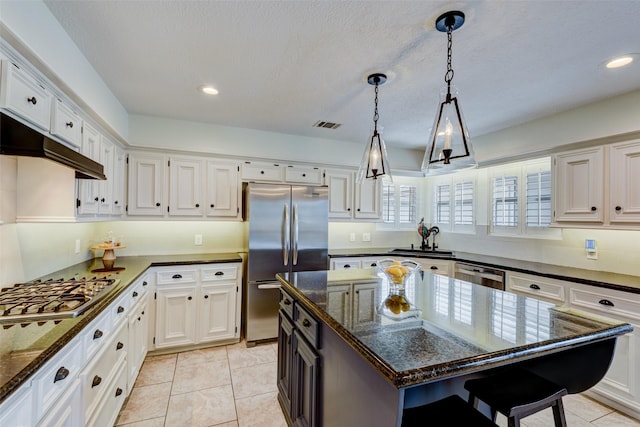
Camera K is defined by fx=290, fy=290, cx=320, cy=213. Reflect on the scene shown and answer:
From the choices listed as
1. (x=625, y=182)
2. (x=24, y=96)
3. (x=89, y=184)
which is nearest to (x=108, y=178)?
(x=89, y=184)

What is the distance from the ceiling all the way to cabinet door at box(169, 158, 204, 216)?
2.06ft

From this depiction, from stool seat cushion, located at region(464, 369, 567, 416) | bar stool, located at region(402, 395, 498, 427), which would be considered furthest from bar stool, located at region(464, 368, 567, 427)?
bar stool, located at region(402, 395, 498, 427)

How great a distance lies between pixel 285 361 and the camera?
2189mm

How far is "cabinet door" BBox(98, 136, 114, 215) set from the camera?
2.45m

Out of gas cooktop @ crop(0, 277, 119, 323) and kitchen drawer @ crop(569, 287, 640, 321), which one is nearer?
gas cooktop @ crop(0, 277, 119, 323)

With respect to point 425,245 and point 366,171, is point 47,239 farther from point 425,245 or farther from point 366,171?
point 425,245

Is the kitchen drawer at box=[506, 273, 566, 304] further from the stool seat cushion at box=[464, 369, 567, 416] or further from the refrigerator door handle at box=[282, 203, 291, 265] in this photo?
the refrigerator door handle at box=[282, 203, 291, 265]

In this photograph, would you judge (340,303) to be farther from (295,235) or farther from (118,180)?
(118,180)

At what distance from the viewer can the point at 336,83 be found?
7.98ft

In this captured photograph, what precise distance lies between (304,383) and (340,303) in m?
0.61

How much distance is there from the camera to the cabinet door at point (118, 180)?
2799 mm

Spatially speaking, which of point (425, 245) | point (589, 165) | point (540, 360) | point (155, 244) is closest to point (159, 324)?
point (155, 244)

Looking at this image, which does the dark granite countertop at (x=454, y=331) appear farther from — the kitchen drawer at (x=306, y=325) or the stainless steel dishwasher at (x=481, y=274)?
the stainless steel dishwasher at (x=481, y=274)

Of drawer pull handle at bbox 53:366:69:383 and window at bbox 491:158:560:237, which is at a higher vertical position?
window at bbox 491:158:560:237
